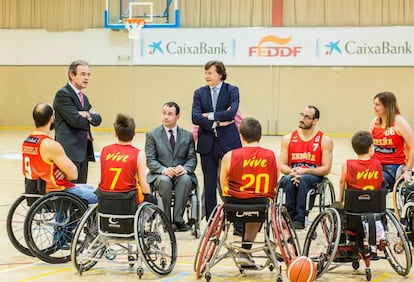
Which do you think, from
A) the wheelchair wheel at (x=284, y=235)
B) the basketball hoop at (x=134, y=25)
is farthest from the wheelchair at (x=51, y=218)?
the basketball hoop at (x=134, y=25)

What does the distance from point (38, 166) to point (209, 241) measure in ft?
4.21

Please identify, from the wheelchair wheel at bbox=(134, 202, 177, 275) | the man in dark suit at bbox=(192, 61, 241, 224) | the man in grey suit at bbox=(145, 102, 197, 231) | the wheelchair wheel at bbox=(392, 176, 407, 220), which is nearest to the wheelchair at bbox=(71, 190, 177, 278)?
the wheelchair wheel at bbox=(134, 202, 177, 275)

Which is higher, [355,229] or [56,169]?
[56,169]

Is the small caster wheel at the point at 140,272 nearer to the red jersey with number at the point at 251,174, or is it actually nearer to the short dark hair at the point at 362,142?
the red jersey with number at the point at 251,174

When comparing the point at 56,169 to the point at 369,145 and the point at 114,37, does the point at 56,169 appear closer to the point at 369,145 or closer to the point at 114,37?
the point at 369,145

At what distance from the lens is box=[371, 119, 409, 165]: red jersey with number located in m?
5.98

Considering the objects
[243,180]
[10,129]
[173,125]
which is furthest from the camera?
[10,129]

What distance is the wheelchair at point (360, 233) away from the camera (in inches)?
170

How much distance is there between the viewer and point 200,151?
6.07m

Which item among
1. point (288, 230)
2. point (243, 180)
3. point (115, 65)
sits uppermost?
point (115, 65)

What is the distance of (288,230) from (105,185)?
3.61 feet

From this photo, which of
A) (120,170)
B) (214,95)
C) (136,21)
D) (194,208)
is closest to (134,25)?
(136,21)

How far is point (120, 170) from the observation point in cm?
446

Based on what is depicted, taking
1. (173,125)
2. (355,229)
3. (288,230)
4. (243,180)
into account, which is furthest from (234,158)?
(173,125)
